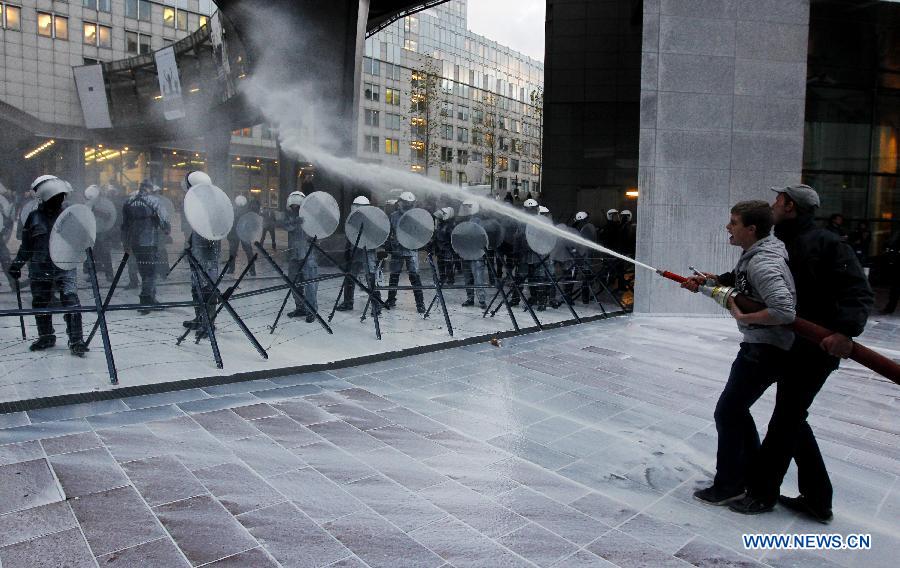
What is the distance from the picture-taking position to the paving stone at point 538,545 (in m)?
3.24

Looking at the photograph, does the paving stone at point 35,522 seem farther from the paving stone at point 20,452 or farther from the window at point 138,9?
the window at point 138,9

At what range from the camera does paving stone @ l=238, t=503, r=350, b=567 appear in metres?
3.14

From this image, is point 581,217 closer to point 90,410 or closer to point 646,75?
point 646,75

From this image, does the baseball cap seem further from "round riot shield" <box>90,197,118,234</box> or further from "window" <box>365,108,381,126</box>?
"window" <box>365,108,381,126</box>

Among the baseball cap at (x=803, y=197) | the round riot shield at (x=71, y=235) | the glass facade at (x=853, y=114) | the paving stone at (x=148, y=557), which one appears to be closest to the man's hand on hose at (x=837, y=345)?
the baseball cap at (x=803, y=197)

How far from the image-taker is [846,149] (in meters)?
15.2

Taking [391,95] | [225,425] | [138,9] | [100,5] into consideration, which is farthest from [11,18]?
[225,425]

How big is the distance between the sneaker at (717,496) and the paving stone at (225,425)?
3253 mm

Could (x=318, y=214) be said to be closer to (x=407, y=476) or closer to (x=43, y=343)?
(x=43, y=343)

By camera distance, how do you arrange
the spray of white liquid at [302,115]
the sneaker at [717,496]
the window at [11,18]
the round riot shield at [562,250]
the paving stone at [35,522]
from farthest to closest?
the window at [11,18] < the spray of white liquid at [302,115] < the round riot shield at [562,250] < the sneaker at [717,496] < the paving stone at [35,522]

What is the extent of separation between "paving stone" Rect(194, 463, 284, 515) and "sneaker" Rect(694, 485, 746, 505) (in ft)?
8.58

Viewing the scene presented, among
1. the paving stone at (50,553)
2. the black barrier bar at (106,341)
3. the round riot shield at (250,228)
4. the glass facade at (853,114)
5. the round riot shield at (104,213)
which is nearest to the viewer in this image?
the paving stone at (50,553)

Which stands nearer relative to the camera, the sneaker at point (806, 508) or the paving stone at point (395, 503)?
the paving stone at point (395, 503)

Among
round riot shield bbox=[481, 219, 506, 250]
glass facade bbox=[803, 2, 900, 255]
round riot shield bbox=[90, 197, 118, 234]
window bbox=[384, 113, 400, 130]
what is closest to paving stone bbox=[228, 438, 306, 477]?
round riot shield bbox=[481, 219, 506, 250]
